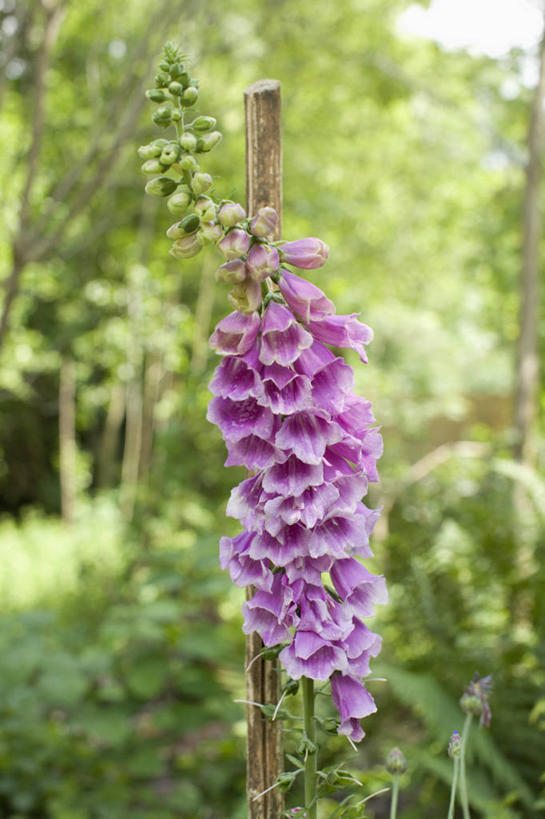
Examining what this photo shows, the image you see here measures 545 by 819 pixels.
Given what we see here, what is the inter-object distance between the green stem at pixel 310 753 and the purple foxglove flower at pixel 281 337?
1.53ft

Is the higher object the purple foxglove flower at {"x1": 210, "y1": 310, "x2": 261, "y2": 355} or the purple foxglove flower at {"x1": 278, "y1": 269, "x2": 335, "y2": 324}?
the purple foxglove flower at {"x1": 278, "y1": 269, "x2": 335, "y2": 324}

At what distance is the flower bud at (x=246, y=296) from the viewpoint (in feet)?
3.19

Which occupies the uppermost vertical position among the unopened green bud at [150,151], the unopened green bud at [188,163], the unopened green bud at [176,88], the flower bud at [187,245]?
the unopened green bud at [176,88]

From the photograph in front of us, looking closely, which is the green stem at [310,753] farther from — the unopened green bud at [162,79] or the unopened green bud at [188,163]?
the unopened green bud at [162,79]

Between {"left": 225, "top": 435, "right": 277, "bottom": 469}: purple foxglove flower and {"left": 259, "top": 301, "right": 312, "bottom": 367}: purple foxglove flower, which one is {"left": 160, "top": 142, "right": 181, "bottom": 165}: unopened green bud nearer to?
{"left": 259, "top": 301, "right": 312, "bottom": 367}: purple foxglove flower

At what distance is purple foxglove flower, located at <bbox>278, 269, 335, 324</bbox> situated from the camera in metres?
1.01

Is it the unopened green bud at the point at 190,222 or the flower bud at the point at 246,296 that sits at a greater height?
the unopened green bud at the point at 190,222

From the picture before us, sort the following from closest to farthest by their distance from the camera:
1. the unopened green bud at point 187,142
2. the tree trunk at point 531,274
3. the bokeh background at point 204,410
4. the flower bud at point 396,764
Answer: the unopened green bud at point 187,142 → the flower bud at point 396,764 → the bokeh background at point 204,410 → the tree trunk at point 531,274

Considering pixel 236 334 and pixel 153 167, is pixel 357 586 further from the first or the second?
pixel 153 167

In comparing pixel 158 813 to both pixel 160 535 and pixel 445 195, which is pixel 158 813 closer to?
pixel 160 535

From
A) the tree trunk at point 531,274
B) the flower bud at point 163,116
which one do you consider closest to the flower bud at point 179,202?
the flower bud at point 163,116

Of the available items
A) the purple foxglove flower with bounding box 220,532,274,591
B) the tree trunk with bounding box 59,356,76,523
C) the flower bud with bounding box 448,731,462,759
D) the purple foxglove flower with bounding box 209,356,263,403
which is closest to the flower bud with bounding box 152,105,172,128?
the purple foxglove flower with bounding box 209,356,263,403

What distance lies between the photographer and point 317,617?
101 centimetres

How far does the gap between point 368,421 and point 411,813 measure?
2227 mm
